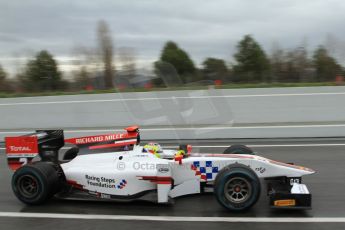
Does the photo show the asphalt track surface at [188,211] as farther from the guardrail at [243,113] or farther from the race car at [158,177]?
the guardrail at [243,113]

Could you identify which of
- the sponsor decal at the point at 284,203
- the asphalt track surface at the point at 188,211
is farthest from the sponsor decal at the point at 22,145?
the sponsor decal at the point at 284,203

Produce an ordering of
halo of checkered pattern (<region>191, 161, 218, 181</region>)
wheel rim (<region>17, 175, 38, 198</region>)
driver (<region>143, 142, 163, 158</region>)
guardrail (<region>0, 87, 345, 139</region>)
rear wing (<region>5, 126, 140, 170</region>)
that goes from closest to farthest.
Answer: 1. halo of checkered pattern (<region>191, 161, 218, 181</region>)
2. wheel rim (<region>17, 175, 38, 198</region>)
3. driver (<region>143, 142, 163, 158</region>)
4. rear wing (<region>5, 126, 140, 170</region>)
5. guardrail (<region>0, 87, 345, 139</region>)

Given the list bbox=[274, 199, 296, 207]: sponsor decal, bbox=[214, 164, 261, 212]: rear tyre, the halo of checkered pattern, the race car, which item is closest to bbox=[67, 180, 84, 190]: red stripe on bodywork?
the race car

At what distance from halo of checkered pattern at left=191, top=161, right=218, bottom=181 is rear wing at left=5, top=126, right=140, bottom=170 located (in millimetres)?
1093

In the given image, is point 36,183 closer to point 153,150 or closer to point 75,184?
point 75,184

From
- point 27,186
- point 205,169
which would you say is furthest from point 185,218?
point 27,186

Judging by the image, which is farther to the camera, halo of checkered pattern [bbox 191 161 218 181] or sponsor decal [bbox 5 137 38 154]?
sponsor decal [bbox 5 137 38 154]

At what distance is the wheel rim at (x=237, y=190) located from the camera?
4957mm

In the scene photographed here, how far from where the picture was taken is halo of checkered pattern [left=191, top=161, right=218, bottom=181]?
5320mm

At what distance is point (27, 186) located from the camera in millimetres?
5645

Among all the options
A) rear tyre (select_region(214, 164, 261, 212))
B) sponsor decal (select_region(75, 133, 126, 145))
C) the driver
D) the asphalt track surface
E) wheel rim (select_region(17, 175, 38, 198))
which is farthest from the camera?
sponsor decal (select_region(75, 133, 126, 145))

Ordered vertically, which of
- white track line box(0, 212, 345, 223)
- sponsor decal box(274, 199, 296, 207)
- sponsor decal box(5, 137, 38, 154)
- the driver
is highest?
sponsor decal box(5, 137, 38, 154)

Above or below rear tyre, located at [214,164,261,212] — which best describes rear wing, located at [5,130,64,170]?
above

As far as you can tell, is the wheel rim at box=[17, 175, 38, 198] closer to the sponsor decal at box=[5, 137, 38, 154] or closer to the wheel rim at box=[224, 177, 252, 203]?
the sponsor decal at box=[5, 137, 38, 154]
